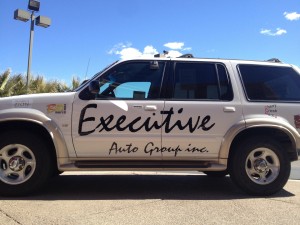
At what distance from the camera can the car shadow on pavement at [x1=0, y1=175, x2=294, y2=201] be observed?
5805 millimetres

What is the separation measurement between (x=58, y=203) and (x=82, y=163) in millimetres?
668

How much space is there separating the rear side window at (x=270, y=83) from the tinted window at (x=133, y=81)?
1.33 metres

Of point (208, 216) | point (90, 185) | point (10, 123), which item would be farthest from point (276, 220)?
point (10, 123)

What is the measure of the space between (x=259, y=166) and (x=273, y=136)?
0.53 meters

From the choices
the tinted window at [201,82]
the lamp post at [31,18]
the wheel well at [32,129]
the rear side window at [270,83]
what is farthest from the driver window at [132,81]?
the lamp post at [31,18]

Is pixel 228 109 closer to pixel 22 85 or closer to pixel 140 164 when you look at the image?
pixel 140 164

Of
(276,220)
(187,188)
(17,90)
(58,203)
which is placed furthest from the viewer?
(17,90)

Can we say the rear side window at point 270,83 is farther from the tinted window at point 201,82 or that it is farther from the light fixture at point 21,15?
the light fixture at point 21,15

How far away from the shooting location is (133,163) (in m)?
5.78

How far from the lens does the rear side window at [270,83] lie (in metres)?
6.12

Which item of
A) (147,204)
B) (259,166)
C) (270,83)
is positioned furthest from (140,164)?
(270,83)

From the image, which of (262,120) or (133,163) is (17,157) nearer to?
(133,163)

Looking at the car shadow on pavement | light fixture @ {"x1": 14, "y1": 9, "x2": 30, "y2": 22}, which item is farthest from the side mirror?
light fixture @ {"x1": 14, "y1": 9, "x2": 30, "y2": 22}

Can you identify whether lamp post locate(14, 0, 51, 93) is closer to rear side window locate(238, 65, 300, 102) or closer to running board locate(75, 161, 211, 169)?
running board locate(75, 161, 211, 169)
